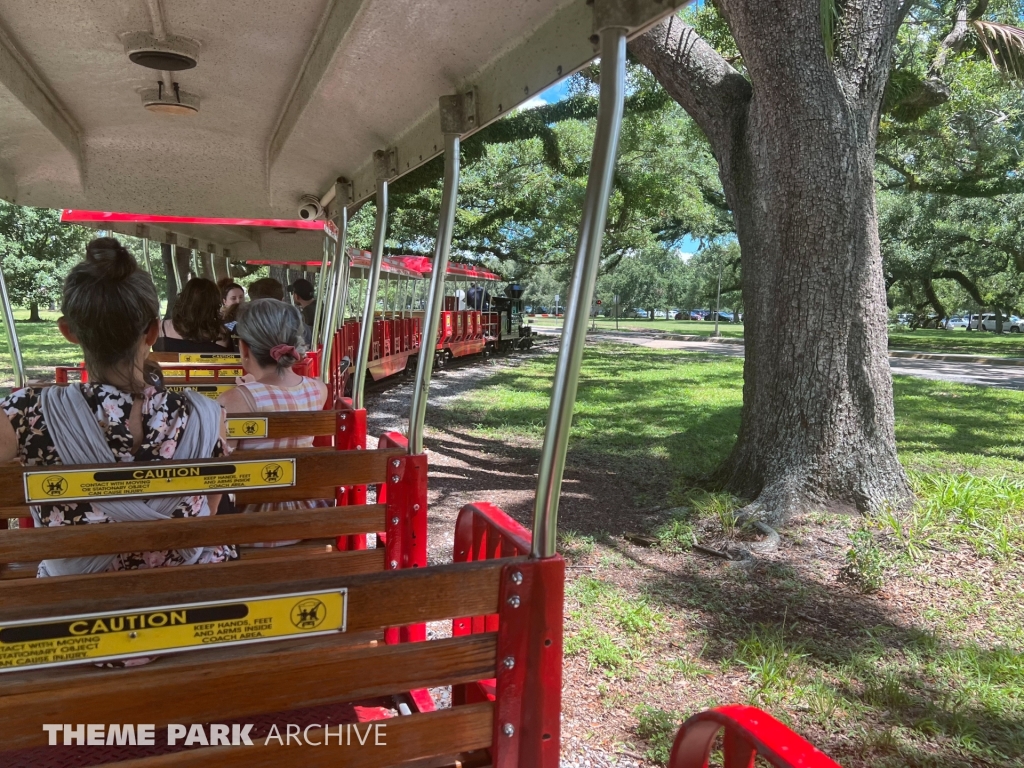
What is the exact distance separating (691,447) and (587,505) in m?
2.57

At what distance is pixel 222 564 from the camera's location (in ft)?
6.53

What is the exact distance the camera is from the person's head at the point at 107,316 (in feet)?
6.35

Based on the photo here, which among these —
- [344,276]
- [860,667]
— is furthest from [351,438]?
[860,667]

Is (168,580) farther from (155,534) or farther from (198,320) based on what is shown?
(198,320)

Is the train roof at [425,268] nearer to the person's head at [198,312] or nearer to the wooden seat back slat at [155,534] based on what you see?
the person's head at [198,312]

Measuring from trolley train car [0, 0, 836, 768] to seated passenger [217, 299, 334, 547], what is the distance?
22 centimetres

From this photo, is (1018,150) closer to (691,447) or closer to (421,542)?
(691,447)

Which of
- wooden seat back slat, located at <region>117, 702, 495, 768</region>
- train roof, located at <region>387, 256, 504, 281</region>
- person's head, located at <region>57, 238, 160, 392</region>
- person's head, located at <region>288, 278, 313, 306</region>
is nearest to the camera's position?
wooden seat back slat, located at <region>117, 702, 495, 768</region>

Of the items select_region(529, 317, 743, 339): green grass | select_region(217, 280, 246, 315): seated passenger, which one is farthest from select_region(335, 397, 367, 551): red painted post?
select_region(529, 317, 743, 339): green grass

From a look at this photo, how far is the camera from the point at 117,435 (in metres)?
1.97

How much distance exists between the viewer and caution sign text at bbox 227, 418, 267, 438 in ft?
9.40

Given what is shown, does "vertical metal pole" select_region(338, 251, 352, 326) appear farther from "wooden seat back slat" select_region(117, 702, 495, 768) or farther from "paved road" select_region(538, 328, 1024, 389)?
"paved road" select_region(538, 328, 1024, 389)

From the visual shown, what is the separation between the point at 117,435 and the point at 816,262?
14.9 ft

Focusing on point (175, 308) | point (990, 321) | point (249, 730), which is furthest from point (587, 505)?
point (990, 321)
